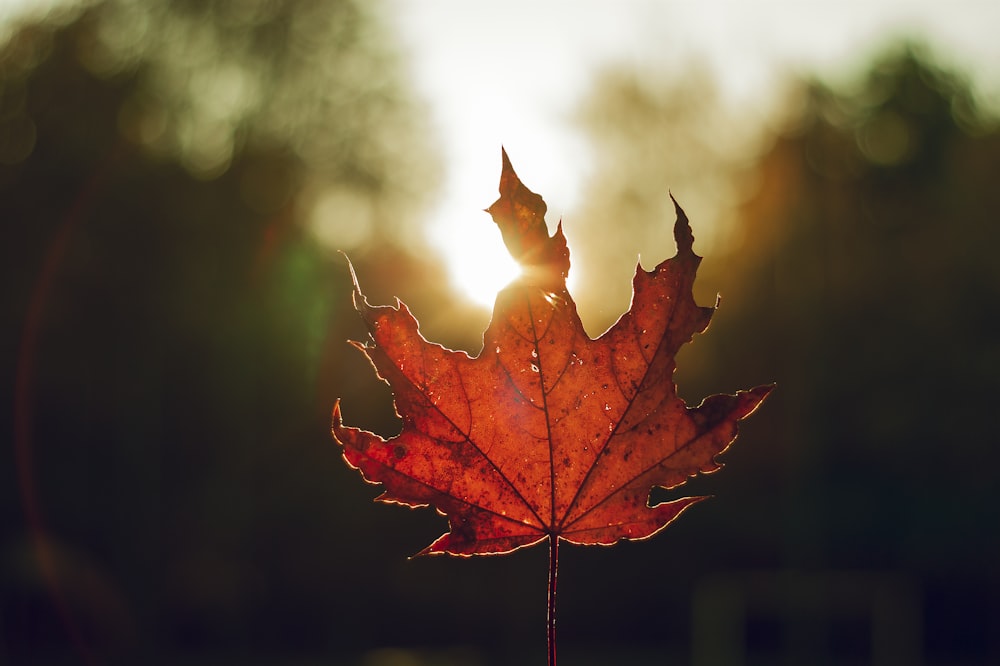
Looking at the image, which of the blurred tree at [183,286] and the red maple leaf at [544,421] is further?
the blurred tree at [183,286]

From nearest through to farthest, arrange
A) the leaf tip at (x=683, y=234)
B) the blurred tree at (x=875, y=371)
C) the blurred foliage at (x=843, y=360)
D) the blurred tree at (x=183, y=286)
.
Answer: the leaf tip at (x=683, y=234), the blurred tree at (x=183, y=286), the blurred foliage at (x=843, y=360), the blurred tree at (x=875, y=371)

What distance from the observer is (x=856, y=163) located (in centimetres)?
1766

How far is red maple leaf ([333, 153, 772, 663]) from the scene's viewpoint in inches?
37.9

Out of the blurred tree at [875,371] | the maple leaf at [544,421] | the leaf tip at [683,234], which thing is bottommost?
the maple leaf at [544,421]

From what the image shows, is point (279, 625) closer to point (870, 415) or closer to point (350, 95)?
point (350, 95)

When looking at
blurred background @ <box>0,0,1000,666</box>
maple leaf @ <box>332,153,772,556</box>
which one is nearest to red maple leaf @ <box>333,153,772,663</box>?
maple leaf @ <box>332,153,772,556</box>

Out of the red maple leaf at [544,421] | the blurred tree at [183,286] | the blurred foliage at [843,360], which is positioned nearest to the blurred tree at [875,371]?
the blurred foliage at [843,360]

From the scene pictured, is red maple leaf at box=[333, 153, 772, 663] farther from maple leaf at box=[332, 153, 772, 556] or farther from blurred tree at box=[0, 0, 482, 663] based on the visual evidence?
blurred tree at box=[0, 0, 482, 663]

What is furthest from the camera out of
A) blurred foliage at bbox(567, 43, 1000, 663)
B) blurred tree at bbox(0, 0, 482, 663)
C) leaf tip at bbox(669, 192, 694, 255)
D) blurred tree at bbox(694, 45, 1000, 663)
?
blurred tree at bbox(694, 45, 1000, 663)

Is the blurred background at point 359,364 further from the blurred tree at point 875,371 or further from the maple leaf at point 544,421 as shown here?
the maple leaf at point 544,421

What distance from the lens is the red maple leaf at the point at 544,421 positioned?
3.16 ft

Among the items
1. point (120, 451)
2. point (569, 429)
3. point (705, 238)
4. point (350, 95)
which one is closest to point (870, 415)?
point (705, 238)

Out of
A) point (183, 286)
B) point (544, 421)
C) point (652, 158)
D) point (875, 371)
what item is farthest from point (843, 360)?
point (544, 421)

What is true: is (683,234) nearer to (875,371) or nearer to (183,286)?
(183,286)
